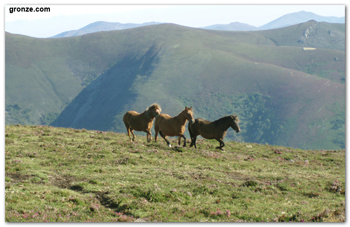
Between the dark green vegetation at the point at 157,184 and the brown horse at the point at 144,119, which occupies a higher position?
the brown horse at the point at 144,119

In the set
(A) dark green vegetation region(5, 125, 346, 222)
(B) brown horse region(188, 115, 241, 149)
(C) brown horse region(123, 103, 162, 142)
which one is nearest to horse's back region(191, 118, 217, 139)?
(B) brown horse region(188, 115, 241, 149)

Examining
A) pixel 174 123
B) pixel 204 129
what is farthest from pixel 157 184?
pixel 204 129

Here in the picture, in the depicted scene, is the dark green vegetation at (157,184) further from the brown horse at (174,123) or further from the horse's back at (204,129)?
the horse's back at (204,129)

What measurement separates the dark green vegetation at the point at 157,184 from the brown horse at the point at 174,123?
1256mm

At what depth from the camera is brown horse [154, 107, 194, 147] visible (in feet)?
88.6

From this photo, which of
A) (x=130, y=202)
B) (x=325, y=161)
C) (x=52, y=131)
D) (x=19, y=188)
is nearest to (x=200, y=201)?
(x=130, y=202)

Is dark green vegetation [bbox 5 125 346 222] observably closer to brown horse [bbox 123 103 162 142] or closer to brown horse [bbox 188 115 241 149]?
brown horse [bbox 188 115 241 149]

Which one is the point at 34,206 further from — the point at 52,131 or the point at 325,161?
the point at 325,161

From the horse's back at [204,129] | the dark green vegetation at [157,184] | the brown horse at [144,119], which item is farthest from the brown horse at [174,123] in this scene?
the horse's back at [204,129]

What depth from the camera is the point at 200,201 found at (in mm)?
15250

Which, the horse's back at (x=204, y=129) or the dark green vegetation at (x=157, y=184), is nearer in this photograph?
the dark green vegetation at (x=157, y=184)

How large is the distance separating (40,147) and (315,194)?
17.5m

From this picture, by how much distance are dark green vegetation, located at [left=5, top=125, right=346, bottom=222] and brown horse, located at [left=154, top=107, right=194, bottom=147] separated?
1.26m

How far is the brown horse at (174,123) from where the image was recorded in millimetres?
27000
